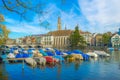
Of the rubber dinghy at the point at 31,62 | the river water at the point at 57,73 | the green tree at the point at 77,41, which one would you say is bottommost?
the river water at the point at 57,73

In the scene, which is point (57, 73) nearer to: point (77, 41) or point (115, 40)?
point (77, 41)

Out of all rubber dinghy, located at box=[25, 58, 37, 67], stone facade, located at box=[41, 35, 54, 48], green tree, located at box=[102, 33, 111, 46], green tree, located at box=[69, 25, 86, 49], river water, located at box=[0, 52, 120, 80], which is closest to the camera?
river water, located at box=[0, 52, 120, 80]

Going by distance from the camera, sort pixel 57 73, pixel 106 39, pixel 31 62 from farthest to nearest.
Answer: pixel 106 39
pixel 31 62
pixel 57 73

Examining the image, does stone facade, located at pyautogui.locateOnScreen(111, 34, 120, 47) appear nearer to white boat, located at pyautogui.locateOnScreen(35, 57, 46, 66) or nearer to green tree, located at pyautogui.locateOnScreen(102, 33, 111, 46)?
green tree, located at pyautogui.locateOnScreen(102, 33, 111, 46)

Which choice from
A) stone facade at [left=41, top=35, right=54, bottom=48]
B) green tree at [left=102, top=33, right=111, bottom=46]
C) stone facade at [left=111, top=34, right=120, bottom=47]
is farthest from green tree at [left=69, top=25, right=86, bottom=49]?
stone facade at [left=41, top=35, right=54, bottom=48]

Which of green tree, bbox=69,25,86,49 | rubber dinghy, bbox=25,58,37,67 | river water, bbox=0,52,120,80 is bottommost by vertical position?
river water, bbox=0,52,120,80

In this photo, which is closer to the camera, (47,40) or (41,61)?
(41,61)

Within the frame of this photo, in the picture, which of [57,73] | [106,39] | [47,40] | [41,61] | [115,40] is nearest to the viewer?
[57,73]

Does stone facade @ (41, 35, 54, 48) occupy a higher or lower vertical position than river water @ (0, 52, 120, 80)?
higher

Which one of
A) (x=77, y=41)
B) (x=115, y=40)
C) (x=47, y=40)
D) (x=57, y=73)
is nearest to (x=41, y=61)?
(x=57, y=73)

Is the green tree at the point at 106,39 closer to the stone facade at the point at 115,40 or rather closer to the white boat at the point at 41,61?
the stone facade at the point at 115,40

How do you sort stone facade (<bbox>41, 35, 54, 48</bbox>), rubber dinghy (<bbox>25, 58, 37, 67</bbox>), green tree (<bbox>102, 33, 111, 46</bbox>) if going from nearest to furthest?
rubber dinghy (<bbox>25, 58, 37, 67</bbox>)
green tree (<bbox>102, 33, 111, 46</bbox>)
stone facade (<bbox>41, 35, 54, 48</bbox>)

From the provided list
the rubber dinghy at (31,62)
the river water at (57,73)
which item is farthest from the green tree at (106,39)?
the rubber dinghy at (31,62)

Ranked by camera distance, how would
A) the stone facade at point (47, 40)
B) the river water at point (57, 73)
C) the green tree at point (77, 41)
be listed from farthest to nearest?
the stone facade at point (47, 40)
the green tree at point (77, 41)
the river water at point (57, 73)
